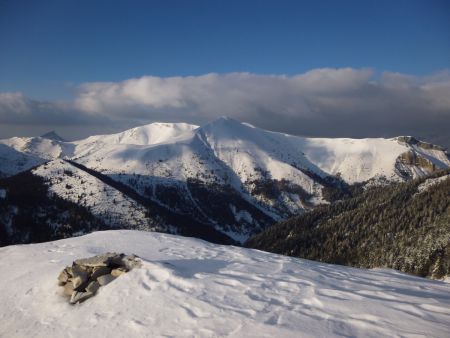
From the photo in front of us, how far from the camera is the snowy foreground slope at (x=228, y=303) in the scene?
63.0 feet

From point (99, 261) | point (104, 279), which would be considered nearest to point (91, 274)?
point (99, 261)

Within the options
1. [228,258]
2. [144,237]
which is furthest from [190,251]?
[144,237]

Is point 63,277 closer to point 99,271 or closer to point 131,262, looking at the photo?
point 99,271

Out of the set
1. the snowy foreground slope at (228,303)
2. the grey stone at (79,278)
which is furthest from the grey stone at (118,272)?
the grey stone at (79,278)

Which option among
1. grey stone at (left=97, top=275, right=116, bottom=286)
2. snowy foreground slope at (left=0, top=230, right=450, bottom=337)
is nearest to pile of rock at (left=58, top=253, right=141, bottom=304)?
grey stone at (left=97, top=275, right=116, bottom=286)

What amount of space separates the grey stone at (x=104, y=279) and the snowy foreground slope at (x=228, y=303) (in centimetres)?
94

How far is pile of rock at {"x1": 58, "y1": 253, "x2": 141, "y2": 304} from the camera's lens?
1078 inches

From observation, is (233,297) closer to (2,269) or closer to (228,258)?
(228,258)

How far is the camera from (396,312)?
19.8 meters

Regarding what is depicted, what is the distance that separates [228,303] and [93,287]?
10733mm

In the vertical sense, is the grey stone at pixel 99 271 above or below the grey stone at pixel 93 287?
above

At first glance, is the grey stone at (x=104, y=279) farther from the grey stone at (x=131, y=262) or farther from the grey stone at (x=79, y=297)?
the grey stone at (x=131, y=262)

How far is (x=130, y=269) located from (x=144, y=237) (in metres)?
15.9

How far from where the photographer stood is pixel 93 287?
90.2ft
